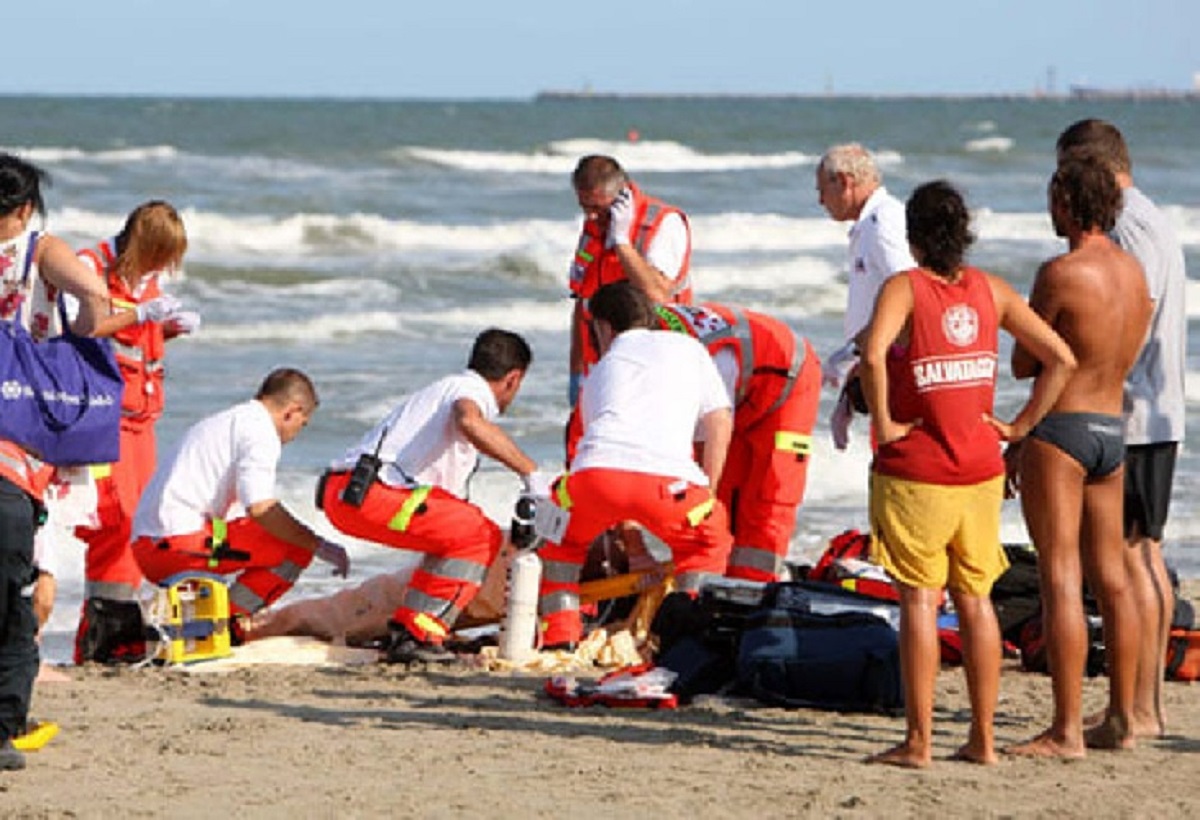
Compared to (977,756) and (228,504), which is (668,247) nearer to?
(228,504)

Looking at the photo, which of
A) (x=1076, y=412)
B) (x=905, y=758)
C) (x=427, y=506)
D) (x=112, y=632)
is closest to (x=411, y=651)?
(x=427, y=506)

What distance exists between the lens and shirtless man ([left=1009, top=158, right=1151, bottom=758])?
620 centimetres

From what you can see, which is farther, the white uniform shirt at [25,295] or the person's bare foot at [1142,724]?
the white uniform shirt at [25,295]

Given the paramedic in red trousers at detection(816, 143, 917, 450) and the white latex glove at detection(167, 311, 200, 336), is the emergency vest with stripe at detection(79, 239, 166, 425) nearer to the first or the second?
the white latex glove at detection(167, 311, 200, 336)

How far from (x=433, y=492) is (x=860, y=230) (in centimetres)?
173

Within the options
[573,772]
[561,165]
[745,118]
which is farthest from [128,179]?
[745,118]

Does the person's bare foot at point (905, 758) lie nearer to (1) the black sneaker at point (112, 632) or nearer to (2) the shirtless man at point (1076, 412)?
(2) the shirtless man at point (1076, 412)

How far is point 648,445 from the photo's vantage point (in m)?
7.70

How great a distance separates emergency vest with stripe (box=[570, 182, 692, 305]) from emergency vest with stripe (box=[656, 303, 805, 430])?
34.4 inches

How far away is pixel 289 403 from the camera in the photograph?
8.32m

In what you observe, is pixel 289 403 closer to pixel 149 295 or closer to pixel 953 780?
pixel 149 295

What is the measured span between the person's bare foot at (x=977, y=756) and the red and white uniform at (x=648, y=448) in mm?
1698

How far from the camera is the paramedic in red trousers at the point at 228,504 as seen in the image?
8.12 metres

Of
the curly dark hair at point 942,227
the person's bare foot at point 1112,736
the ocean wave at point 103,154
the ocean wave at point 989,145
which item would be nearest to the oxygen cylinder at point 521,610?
the person's bare foot at point 1112,736
